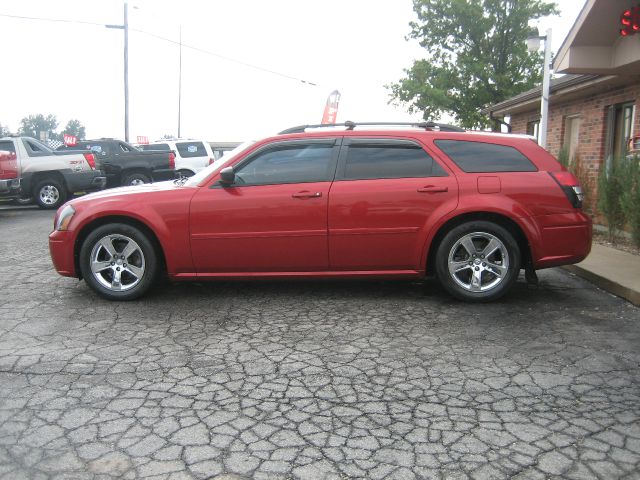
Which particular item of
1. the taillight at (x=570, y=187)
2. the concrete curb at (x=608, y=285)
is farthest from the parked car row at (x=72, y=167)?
the taillight at (x=570, y=187)

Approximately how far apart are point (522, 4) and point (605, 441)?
90.2 feet

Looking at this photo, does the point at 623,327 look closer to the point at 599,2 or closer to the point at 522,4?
the point at 599,2

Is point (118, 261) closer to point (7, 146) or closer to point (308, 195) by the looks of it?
point (308, 195)

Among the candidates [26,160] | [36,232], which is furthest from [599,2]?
[26,160]

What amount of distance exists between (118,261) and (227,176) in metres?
1.33

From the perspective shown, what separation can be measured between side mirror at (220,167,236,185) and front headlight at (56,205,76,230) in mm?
1469

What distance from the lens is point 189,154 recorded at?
2086cm

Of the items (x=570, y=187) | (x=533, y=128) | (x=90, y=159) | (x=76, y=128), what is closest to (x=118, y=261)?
(x=570, y=187)

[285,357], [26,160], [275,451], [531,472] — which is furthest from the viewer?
[26,160]

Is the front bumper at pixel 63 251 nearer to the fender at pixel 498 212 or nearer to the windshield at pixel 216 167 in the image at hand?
the windshield at pixel 216 167

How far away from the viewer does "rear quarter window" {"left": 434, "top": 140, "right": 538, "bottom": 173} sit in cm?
573

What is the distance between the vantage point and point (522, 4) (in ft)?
88.2

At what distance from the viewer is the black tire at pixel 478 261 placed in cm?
561

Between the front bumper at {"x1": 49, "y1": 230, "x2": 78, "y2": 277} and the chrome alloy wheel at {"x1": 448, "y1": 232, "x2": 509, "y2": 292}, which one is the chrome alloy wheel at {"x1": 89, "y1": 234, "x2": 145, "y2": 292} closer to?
the front bumper at {"x1": 49, "y1": 230, "x2": 78, "y2": 277}
